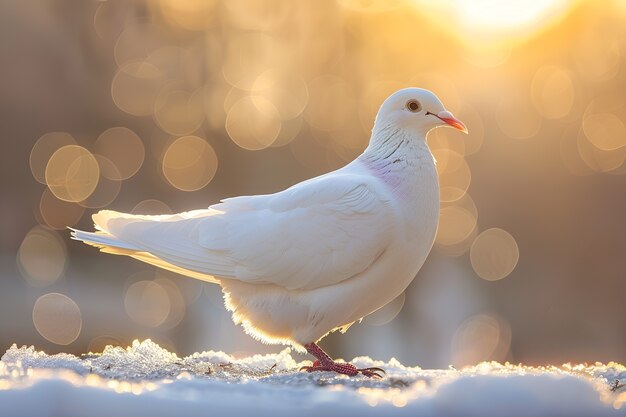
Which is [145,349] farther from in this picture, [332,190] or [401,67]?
[401,67]

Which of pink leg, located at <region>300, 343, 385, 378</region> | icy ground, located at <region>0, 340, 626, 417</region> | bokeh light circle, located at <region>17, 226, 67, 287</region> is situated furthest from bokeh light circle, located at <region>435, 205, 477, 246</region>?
icy ground, located at <region>0, 340, 626, 417</region>

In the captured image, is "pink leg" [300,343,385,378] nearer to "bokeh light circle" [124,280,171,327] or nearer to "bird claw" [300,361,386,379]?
"bird claw" [300,361,386,379]

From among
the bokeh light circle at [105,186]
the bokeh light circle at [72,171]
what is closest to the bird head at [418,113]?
the bokeh light circle at [105,186]

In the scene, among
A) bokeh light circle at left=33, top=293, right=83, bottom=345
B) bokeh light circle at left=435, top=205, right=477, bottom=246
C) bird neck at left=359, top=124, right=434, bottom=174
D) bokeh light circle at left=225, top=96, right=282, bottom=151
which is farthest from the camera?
bokeh light circle at left=225, top=96, right=282, bottom=151

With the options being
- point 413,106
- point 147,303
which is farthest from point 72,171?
point 413,106

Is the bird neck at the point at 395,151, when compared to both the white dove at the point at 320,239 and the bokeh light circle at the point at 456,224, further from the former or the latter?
the bokeh light circle at the point at 456,224

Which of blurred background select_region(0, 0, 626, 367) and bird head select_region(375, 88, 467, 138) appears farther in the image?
blurred background select_region(0, 0, 626, 367)
